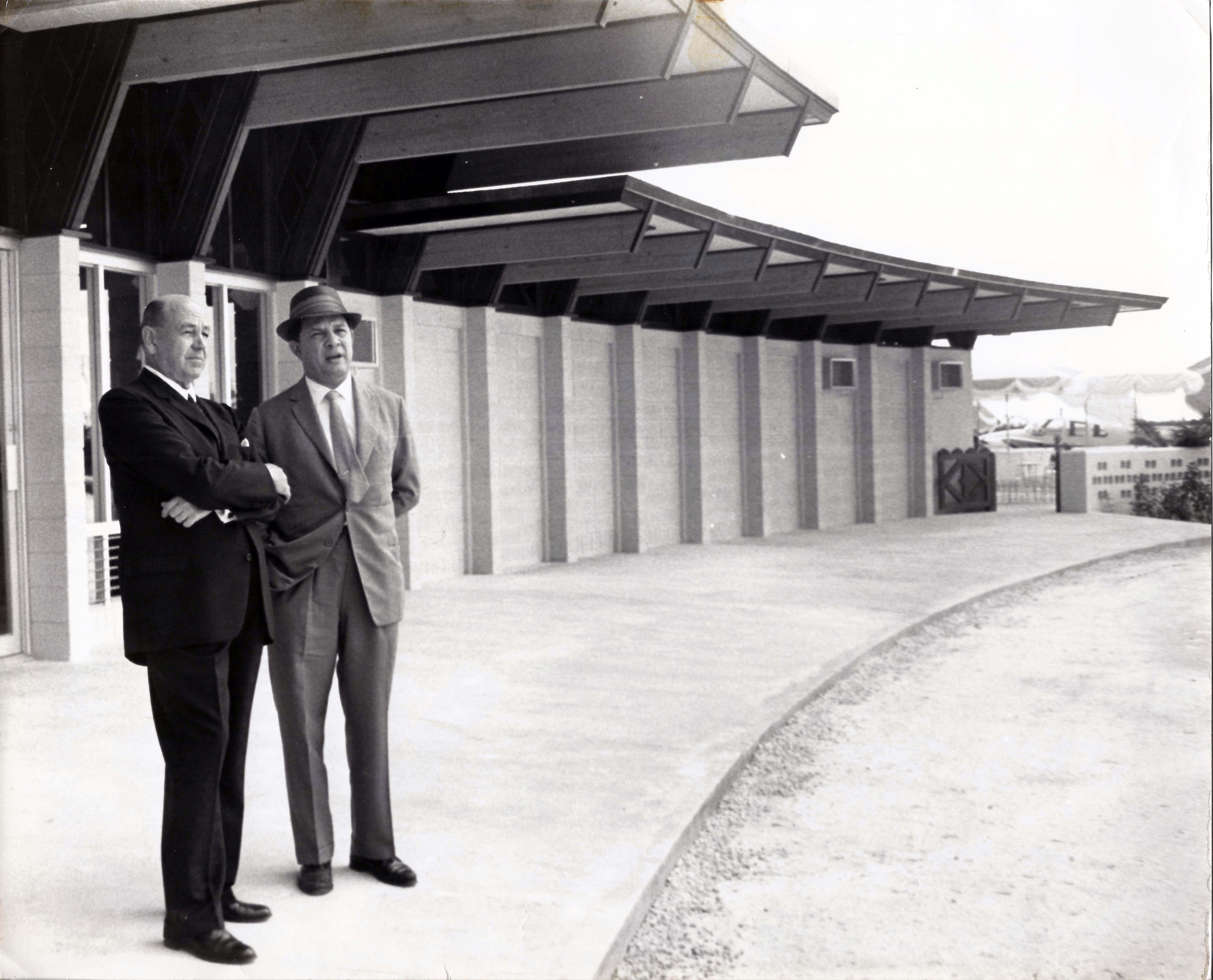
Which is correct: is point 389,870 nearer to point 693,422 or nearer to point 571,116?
point 571,116

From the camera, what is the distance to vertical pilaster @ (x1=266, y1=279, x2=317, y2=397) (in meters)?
10.2

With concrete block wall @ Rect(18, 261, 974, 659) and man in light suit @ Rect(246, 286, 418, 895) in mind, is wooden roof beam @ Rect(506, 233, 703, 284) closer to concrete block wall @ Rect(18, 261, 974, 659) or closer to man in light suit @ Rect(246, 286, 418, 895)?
concrete block wall @ Rect(18, 261, 974, 659)

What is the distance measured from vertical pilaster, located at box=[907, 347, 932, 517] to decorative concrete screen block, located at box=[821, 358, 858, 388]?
7.79ft

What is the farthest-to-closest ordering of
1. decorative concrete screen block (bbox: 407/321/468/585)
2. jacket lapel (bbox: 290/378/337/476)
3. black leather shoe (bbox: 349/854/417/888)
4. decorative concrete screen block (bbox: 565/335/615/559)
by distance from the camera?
1. decorative concrete screen block (bbox: 565/335/615/559)
2. decorative concrete screen block (bbox: 407/321/468/585)
3. black leather shoe (bbox: 349/854/417/888)
4. jacket lapel (bbox: 290/378/337/476)

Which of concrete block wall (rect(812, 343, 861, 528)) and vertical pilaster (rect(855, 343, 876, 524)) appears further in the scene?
vertical pilaster (rect(855, 343, 876, 524))

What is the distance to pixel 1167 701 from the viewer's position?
7.75 metres

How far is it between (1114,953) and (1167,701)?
4.26 m

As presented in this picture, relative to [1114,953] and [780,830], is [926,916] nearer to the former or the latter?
[1114,953]

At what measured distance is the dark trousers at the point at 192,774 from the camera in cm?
335

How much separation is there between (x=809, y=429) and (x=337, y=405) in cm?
1624

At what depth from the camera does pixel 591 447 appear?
15.2 m

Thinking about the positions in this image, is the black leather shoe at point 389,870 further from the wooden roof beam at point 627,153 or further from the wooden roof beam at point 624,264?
the wooden roof beam at point 624,264

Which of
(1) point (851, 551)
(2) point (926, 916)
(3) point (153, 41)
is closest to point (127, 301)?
(3) point (153, 41)

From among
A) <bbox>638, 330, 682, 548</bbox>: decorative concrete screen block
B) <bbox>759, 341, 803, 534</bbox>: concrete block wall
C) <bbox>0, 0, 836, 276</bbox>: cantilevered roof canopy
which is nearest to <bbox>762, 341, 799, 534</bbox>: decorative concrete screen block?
<bbox>759, 341, 803, 534</bbox>: concrete block wall
